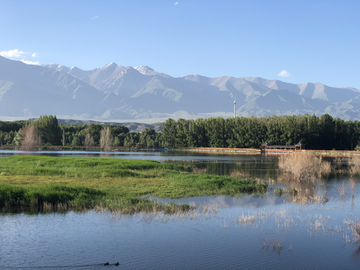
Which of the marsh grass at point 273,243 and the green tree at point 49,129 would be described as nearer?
the marsh grass at point 273,243

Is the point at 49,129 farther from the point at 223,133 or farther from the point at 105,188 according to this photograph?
the point at 105,188

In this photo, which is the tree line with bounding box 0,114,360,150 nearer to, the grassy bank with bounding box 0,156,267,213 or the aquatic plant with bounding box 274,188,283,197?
the grassy bank with bounding box 0,156,267,213

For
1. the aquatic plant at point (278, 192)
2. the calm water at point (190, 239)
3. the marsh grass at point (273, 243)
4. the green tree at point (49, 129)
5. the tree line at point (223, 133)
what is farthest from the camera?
the green tree at point (49, 129)

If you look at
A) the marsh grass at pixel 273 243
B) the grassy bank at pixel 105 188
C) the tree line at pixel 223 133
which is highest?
the tree line at pixel 223 133

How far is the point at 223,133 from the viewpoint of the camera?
135375 mm

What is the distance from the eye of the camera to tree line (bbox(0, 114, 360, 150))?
11600 cm

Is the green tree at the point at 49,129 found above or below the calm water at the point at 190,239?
above

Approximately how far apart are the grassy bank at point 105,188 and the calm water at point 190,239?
2.16 m

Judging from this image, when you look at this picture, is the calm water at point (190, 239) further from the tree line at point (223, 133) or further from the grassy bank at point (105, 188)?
the tree line at point (223, 133)

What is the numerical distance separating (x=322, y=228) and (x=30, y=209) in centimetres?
1778

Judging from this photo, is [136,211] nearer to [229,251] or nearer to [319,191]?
[229,251]

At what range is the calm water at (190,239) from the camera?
1536cm

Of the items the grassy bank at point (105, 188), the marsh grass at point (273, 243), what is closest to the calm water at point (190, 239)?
the marsh grass at point (273, 243)

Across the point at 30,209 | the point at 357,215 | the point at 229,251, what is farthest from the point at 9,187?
the point at 357,215
